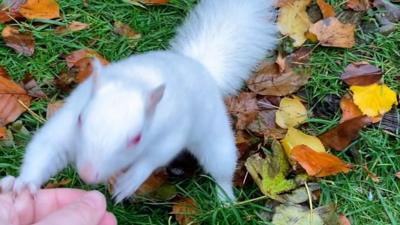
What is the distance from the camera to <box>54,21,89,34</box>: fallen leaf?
2.84 metres

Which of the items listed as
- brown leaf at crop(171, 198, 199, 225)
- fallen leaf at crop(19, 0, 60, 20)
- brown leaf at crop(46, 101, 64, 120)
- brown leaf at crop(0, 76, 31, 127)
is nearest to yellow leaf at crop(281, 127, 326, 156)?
brown leaf at crop(171, 198, 199, 225)

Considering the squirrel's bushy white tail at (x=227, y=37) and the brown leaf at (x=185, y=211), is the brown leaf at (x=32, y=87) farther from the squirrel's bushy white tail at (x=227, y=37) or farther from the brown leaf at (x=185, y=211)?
the brown leaf at (x=185, y=211)

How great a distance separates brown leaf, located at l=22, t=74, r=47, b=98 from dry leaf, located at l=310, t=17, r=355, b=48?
87 centimetres

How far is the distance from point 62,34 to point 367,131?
0.99 meters

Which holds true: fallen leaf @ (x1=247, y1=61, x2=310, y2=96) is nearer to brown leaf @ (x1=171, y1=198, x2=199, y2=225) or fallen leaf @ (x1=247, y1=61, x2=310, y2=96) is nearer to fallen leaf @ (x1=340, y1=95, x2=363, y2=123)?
fallen leaf @ (x1=340, y1=95, x2=363, y2=123)

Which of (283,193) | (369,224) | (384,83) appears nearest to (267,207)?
(283,193)

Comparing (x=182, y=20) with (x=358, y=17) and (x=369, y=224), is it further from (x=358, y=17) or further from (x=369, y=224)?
(x=369, y=224)

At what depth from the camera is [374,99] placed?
2697 millimetres

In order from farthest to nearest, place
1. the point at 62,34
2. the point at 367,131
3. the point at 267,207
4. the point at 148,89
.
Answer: the point at 62,34 → the point at 367,131 → the point at 267,207 → the point at 148,89

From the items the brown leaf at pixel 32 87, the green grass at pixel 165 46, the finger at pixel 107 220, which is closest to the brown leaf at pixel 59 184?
the green grass at pixel 165 46

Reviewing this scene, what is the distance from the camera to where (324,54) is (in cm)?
284

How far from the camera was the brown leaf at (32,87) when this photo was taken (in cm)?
266

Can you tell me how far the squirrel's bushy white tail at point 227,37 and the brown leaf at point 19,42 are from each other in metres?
0.47

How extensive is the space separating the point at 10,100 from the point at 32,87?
0.10 m
